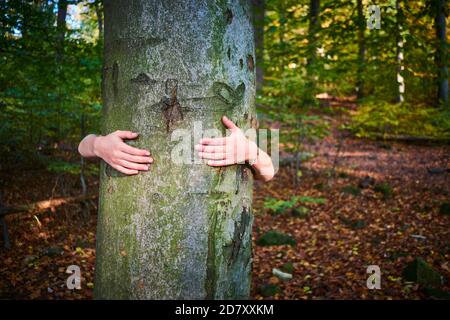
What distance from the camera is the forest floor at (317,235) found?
4199mm

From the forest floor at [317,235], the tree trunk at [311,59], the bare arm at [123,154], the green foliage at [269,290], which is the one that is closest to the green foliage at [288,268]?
the forest floor at [317,235]

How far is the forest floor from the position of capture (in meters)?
4.20

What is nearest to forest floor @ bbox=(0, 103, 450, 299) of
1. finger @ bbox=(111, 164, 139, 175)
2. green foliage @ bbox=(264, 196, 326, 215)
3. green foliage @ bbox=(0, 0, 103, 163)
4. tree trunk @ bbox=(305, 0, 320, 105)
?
green foliage @ bbox=(264, 196, 326, 215)

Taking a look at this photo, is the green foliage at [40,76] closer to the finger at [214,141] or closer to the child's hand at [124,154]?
the child's hand at [124,154]

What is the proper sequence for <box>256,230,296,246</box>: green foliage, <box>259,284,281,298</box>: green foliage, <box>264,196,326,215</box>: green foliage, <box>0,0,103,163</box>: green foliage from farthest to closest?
<box>264,196,326,215</box>: green foliage → <box>256,230,296,246</box>: green foliage → <box>0,0,103,163</box>: green foliage → <box>259,284,281,298</box>: green foliage

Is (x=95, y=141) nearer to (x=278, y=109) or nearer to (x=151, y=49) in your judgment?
(x=151, y=49)

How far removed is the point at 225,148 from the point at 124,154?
0.40m

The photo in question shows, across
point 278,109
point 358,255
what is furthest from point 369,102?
point 358,255

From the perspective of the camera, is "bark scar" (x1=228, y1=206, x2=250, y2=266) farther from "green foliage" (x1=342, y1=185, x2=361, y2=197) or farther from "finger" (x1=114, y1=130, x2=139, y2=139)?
"green foliage" (x1=342, y1=185, x2=361, y2=197)

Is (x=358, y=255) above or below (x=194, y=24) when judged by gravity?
below

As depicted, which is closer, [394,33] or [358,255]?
[394,33]

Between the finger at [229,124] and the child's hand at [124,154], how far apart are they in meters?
0.33
